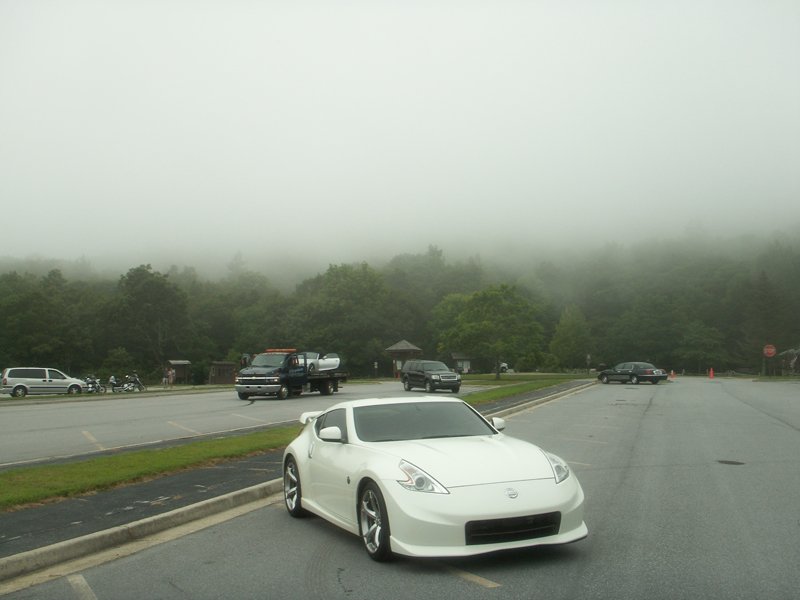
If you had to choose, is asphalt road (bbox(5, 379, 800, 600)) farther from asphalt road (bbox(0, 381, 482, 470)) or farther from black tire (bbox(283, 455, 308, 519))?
asphalt road (bbox(0, 381, 482, 470))

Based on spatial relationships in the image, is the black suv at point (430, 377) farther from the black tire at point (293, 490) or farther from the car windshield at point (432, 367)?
the black tire at point (293, 490)

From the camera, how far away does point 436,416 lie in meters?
6.59

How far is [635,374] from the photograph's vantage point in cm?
4378

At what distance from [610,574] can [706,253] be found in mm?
137677

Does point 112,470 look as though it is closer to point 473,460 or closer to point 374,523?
point 374,523

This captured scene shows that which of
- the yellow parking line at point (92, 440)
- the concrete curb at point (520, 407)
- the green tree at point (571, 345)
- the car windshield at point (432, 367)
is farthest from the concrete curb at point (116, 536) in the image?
the green tree at point (571, 345)

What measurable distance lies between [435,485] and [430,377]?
28795mm

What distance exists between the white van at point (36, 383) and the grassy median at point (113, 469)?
3104 cm

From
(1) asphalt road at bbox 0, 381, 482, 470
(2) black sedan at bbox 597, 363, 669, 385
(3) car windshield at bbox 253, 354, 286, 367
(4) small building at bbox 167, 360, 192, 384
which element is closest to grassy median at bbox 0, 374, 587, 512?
(1) asphalt road at bbox 0, 381, 482, 470

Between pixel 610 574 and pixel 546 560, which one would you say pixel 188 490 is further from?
pixel 610 574

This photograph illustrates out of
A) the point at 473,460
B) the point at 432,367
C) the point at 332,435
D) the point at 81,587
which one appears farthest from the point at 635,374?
the point at 81,587

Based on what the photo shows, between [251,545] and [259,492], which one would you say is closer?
[251,545]

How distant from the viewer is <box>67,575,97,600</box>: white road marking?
15.4 ft

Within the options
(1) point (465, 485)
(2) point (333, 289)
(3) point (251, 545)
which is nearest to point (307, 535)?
(3) point (251, 545)
